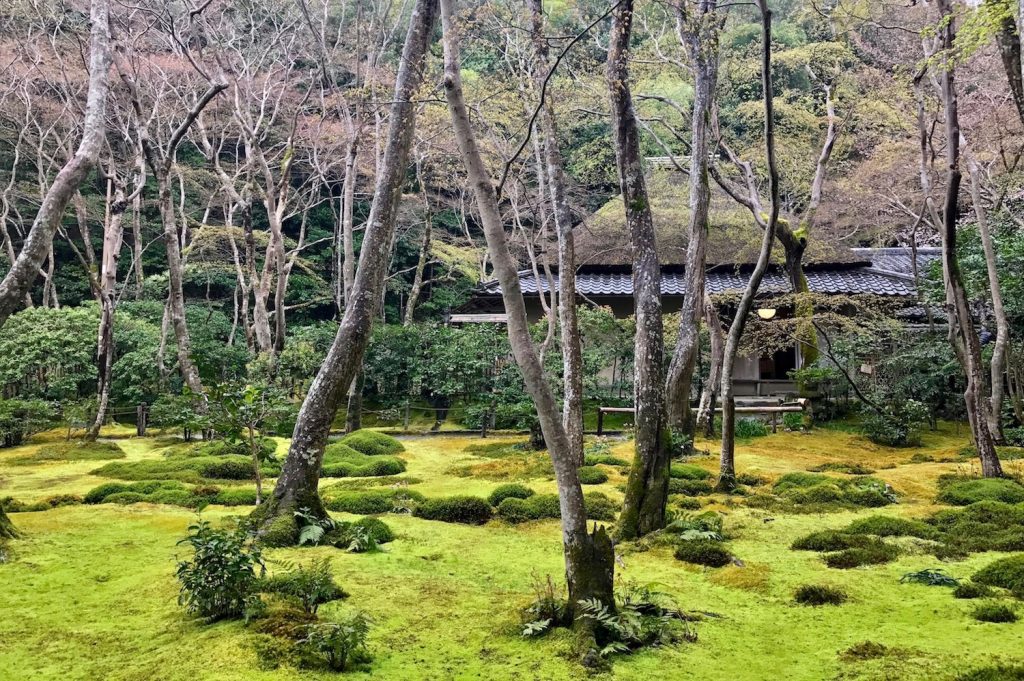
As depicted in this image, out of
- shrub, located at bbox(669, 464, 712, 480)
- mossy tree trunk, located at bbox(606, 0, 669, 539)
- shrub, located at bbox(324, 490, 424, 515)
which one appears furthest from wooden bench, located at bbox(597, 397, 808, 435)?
mossy tree trunk, located at bbox(606, 0, 669, 539)

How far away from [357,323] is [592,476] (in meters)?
4.18

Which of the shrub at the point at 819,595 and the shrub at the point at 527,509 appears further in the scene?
the shrub at the point at 527,509

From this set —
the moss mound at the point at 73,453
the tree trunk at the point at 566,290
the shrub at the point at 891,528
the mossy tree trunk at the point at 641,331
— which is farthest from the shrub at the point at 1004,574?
the moss mound at the point at 73,453

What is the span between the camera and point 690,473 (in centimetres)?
1002

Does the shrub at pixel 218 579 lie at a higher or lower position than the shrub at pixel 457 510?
higher

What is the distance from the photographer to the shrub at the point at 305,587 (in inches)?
189

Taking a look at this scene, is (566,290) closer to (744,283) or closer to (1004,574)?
(1004,574)

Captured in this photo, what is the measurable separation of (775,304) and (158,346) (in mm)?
14412

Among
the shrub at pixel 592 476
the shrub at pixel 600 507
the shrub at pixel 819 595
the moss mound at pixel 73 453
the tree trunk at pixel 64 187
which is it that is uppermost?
the tree trunk at pixel 64 187

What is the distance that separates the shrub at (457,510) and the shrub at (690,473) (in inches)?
113

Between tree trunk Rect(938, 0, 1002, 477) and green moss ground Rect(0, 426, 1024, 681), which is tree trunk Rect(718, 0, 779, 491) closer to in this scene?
green moss ground Rect(0, 426, 1024, 681)

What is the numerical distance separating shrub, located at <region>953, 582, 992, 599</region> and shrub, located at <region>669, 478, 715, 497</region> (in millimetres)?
4061

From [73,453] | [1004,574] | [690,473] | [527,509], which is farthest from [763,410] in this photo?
[73,453]

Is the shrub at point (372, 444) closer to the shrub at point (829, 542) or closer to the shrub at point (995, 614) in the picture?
the shrub at point (829, 542)
